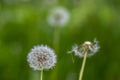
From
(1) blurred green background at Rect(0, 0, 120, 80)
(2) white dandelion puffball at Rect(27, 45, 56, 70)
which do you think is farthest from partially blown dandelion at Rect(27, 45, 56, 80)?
(1) blurred green background at Rect(0, 0, 120, 80)

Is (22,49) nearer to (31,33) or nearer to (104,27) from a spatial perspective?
(31,33)

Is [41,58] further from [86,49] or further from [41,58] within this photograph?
[86,49]

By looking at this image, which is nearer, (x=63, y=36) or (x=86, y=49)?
(x=86, y=49)

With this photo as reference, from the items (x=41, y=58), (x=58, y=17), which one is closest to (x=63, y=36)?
(x=58, y=17)

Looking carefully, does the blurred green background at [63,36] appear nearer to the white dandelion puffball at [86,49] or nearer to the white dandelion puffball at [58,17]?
the white dandelion puffball at [58,17]

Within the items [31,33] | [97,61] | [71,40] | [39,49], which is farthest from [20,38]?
[39,49]

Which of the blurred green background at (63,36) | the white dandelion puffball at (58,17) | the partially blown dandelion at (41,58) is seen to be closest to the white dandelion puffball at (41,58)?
the partially blown dandelion at (41,58)
